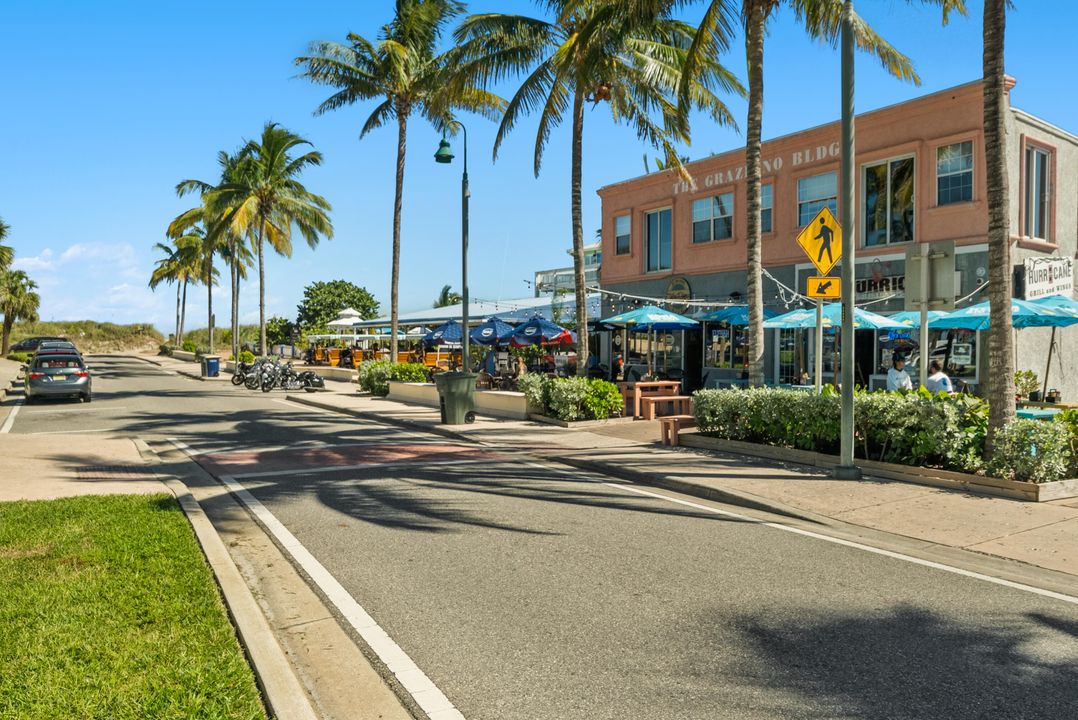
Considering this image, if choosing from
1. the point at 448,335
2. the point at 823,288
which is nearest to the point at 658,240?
the point at 448,335

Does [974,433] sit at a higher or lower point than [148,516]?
higher

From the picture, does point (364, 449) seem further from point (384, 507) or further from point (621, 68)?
point (621, 68)

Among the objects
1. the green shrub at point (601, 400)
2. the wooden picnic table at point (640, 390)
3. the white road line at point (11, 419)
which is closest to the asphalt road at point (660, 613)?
the green shrub at point (601, 400)

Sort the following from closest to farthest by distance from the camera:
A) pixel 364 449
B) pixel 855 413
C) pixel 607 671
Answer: pixel 607 671, pixel 855 413, pixel 364 449

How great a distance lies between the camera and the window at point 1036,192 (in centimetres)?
1722

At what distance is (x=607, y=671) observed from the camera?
14.2ft

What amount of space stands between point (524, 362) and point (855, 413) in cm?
1741

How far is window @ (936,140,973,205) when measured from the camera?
1706 centimetres

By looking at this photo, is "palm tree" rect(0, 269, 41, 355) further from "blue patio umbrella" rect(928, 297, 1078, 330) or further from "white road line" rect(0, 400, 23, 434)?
"blue patio umbrella" rect(928, 297, 1078, 330)

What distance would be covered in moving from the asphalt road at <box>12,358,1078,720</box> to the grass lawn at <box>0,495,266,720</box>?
1.07 m

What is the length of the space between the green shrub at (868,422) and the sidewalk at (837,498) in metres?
0.63

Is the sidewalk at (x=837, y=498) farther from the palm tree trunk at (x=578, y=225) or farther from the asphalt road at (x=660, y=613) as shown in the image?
the palm tree trunk at (x=578, y=225)

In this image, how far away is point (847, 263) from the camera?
10.1 meters

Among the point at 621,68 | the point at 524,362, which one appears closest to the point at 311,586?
the point at 621,68
